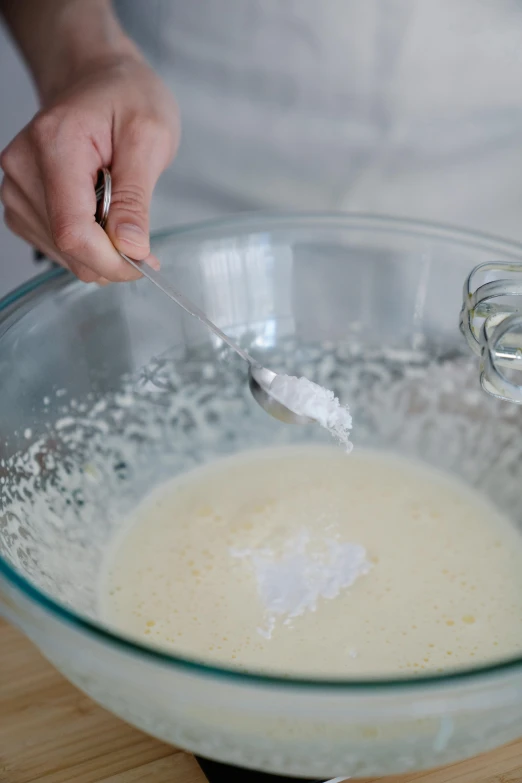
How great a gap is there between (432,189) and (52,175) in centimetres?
62

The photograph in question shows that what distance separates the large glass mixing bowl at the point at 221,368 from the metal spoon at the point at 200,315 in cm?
13

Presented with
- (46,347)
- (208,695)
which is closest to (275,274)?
(46,347)

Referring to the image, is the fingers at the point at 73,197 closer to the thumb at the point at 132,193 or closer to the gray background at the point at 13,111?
the thumb at the point at 132,193

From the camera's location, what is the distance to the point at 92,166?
86cm

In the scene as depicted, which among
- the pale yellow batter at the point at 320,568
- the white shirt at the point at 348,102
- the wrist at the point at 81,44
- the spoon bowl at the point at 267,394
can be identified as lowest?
the pale yellow batter at the point at 320,568

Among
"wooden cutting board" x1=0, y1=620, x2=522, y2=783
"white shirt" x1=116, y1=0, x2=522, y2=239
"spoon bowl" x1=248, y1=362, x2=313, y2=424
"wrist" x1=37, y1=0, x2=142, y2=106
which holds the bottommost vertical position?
"wooden cutting board" x1=0, y1=620, x2=522, y2=783

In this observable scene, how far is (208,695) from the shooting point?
51 cm

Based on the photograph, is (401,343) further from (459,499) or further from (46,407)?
(46,407)

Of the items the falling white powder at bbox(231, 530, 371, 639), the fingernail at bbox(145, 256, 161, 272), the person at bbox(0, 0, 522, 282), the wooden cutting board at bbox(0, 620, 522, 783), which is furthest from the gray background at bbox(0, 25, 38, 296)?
the wooden cutting board at bbox(0, 620, 522, 783)

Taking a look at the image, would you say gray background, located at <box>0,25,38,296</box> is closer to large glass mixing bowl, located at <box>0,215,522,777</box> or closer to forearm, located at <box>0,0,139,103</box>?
forearm, located at <box>0,0,139,103</box>

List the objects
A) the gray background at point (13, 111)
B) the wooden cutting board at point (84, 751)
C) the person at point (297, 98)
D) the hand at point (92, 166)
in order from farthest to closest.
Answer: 1. the gray background at point (13, 111)
2. the person at point (297, 98)
3. the hand at point (92, 166)
4. the wooden cutting board at point (84, 751)

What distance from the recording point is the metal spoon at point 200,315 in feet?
2.72

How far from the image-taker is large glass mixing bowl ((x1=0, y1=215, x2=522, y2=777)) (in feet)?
2.88

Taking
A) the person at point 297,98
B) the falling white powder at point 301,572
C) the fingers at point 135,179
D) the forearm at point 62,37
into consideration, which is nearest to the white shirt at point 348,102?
the person at point 297,98
